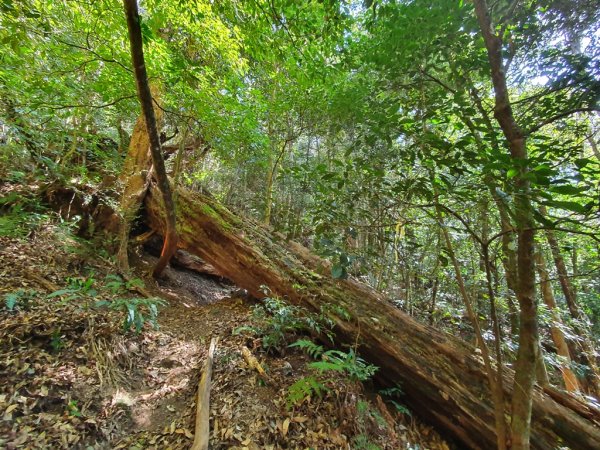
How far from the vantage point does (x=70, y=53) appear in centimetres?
371

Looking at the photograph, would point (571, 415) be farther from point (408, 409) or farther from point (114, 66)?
point (114, 66)

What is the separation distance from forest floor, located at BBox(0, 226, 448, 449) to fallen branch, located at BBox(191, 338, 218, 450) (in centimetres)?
12

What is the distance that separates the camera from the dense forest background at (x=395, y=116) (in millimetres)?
2209

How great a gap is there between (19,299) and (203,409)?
2.58 m

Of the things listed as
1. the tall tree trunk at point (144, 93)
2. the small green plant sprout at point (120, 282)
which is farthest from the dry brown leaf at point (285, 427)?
the tall tree trunk at point (144, 93)

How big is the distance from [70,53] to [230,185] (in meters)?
8.30

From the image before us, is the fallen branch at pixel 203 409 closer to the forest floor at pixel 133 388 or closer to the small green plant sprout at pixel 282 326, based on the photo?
the forest floor at pixel 133 388

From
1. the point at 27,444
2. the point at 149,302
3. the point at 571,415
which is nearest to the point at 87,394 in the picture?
the point at 27,444

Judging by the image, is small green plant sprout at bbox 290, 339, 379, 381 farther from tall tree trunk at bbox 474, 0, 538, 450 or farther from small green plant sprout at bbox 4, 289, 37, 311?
small green plant sprout at bbox 4, 289, 37, 311

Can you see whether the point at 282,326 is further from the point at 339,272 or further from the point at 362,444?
the point at 339,272

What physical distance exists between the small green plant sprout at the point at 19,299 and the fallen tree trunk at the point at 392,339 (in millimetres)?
2998

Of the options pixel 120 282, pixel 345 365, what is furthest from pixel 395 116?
pixel 120 282

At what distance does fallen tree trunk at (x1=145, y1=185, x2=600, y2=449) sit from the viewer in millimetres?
3117

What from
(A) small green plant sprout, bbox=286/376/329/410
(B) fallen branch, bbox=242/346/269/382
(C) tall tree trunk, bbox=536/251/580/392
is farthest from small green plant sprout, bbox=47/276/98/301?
(C) tall tree trunk, bbox=536/251/580/392
